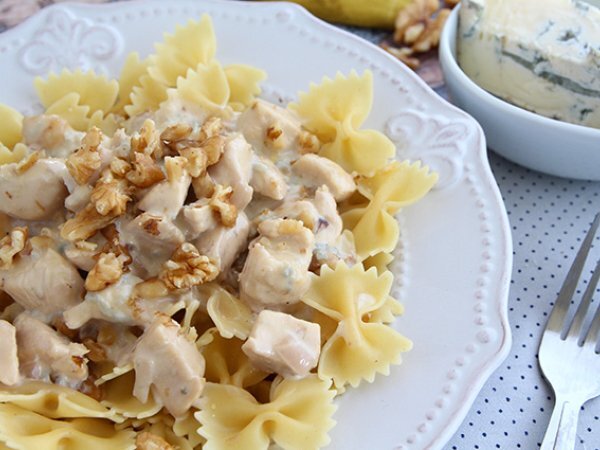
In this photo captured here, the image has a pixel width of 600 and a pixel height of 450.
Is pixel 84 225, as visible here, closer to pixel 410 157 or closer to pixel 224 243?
pixel 224 243

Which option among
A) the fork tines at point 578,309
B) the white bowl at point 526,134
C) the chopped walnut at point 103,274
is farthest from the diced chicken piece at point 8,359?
the white bowl at point 526,134

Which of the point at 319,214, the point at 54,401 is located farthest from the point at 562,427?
the point at 54,401

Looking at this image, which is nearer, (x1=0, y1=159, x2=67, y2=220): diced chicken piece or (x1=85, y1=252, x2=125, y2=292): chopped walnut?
(x1=85, y1=252, x2=125, y2=292): chopped walnut

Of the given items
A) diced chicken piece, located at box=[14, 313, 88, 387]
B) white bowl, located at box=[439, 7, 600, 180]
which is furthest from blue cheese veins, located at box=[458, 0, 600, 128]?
diced chicken piece, located at box=[14, 313, 88, 387]

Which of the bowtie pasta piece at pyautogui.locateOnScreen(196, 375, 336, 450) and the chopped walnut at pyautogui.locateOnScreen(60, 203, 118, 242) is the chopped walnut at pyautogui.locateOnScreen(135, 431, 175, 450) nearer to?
the bowtie pasta piece at pyautogui.locateOnScreen(196, 375, 336, 450)

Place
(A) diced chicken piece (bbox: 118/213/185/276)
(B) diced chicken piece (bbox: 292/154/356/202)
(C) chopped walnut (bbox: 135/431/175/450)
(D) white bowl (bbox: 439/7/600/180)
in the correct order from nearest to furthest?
(C) chopped walnut (bbox: 135/431/175/450)
(A) diced chicken piece (bbox: 118/213/185/276)
(B) diced chicken piece (bbox: 292/154/356/202)
(D) white bowl (bbox: 439/7/600/180)

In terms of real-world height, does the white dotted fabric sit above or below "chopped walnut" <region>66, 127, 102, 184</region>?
below
